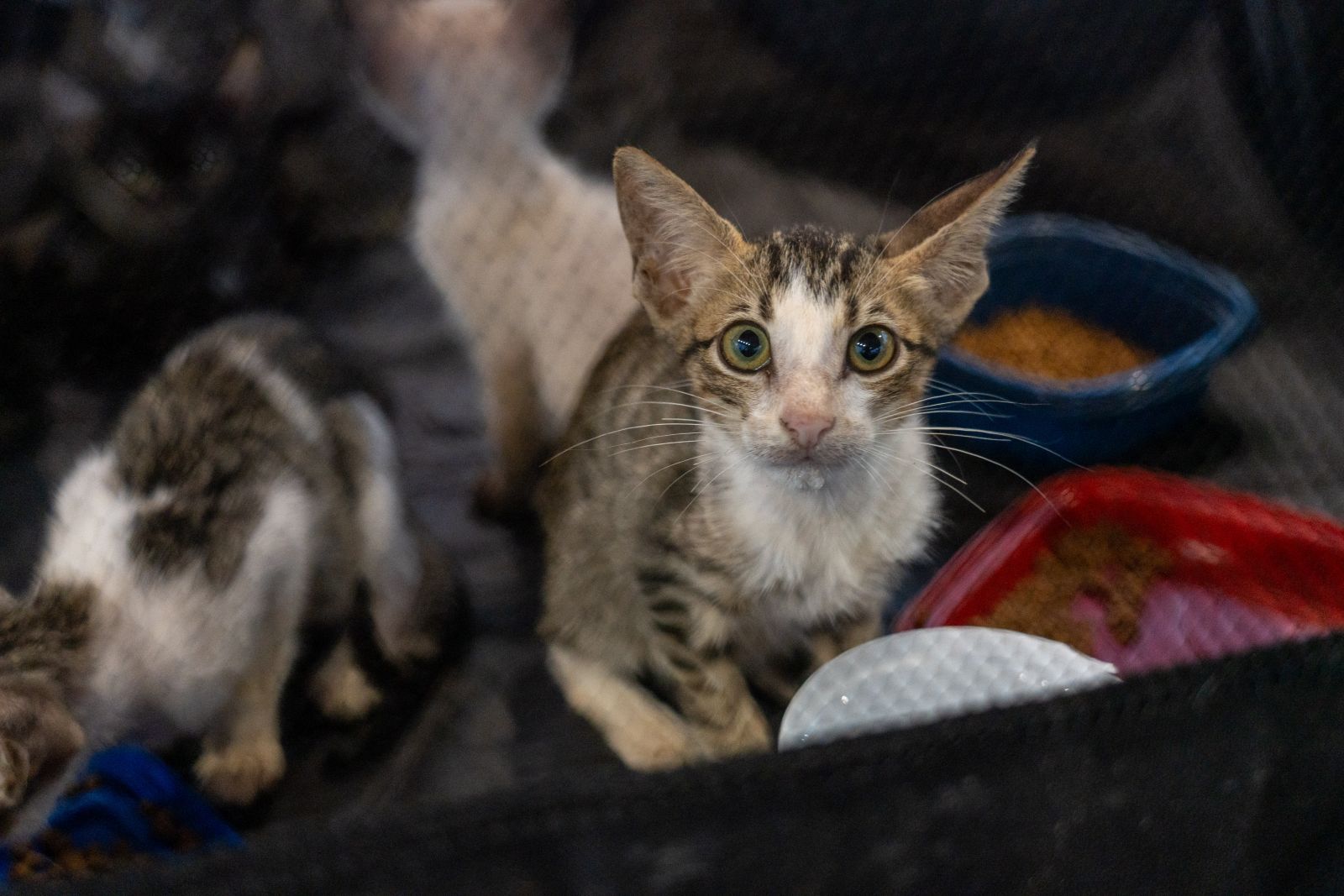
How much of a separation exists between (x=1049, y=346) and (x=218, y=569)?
1089 mm

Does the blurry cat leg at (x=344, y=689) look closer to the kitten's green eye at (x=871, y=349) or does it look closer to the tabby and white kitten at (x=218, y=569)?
the tabby and white kitten at (x=218, y=569)

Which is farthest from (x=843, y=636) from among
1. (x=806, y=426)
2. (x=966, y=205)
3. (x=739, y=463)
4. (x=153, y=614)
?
(x=153, y=614)

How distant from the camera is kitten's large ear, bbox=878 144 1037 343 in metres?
0.79

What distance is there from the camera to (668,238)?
2.85 ft

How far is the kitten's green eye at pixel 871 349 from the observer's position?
83 centimetres

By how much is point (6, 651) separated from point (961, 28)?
1.14 m

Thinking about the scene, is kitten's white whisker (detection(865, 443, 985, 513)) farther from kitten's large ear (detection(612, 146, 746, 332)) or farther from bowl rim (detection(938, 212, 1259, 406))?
kitten's large ear (detection(612, 146, 746, 332))

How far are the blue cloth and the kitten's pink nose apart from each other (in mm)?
→ 585

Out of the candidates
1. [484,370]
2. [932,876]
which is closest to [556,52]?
[484,370]

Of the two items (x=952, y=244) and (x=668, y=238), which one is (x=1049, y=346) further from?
(x=668, y=238)

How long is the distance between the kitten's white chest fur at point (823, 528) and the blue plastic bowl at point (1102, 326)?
112 mm

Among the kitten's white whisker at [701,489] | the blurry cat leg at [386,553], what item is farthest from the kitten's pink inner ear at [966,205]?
the blurry cat leg at [386,553]

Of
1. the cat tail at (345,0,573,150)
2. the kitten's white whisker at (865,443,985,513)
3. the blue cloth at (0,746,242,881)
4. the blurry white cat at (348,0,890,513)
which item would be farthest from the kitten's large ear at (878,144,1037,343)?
the blue cloth at (0,746,242,881)

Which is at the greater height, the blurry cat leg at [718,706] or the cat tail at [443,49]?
the cat tail at [443,49]
